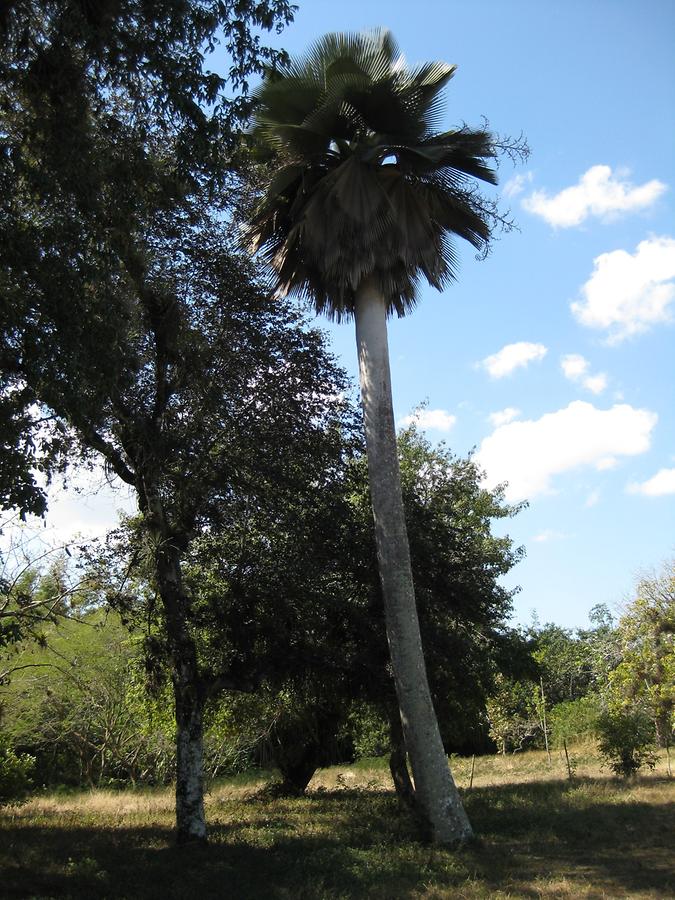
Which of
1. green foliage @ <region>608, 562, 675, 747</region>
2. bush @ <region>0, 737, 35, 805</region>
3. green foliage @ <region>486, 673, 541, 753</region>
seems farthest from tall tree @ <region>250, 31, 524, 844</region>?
green foliage @ <region>486, 673, 541, 753</region>

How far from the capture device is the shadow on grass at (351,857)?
870 cm

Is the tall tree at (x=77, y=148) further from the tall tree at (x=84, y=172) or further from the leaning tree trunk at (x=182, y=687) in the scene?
the leaning tree trunk at (x=182, y=687)

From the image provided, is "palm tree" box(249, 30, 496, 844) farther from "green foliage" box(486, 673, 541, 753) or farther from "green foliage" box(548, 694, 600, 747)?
"green foliage" box(548, 694, 600, 747)

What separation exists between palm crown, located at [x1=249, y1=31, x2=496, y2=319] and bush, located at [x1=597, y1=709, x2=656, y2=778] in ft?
39.0

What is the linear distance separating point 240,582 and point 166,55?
8.20 meters

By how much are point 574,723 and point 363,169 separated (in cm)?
2715

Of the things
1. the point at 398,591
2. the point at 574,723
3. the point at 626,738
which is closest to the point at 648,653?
the point at 626,738

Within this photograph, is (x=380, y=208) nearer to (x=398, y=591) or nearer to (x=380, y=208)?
(x=380, y=208)

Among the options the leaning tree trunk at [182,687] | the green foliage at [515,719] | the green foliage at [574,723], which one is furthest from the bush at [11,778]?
the green foliage at [574,723]

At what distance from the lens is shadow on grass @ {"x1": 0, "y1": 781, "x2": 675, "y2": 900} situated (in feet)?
28.6

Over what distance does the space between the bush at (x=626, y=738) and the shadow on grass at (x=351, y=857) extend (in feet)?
11.2

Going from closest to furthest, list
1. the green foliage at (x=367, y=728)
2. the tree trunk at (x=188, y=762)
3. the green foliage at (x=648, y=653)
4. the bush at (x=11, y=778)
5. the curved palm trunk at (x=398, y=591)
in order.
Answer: the curved palm trunk at (x=398, y=591) < the tree trunk at (x=188, y=762) < the bush at (x=11, y=778) < the green foliage at (x=367, y=728) < the green foliage at (x=648, y=653)

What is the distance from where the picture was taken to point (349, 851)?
10.8 m

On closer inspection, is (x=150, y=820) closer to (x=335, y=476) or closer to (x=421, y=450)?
(x=335, y=476)
